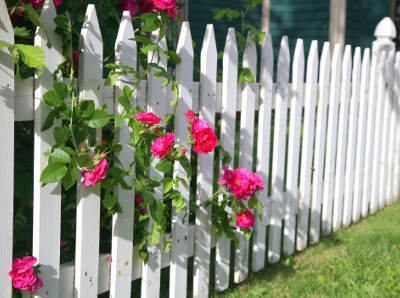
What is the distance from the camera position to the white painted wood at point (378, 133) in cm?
448

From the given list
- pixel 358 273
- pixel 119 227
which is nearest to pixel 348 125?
pixel 358 273

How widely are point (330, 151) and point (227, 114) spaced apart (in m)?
1.41

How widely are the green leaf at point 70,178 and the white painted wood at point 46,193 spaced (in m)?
0.07

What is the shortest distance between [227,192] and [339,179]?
4.97 feet

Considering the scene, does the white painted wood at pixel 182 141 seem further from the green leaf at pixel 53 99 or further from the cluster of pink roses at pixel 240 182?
the green leaf at pixel 53 99

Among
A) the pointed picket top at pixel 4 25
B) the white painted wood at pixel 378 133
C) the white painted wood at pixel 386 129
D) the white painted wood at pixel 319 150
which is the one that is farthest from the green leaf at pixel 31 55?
the white painted wood at pixel 386 129

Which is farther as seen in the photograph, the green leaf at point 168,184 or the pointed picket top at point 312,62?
the pointed picket top at point 312,62

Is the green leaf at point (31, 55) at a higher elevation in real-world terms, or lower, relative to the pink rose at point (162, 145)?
higher

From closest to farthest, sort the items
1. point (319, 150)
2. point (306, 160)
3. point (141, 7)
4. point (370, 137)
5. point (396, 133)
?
1. point (141, 7)
2. point (306, 160)
3. point (319, 150)
4. point (370, 137)
5. point (396, 133)

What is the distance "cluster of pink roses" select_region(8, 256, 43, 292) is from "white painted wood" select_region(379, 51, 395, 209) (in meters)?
3.58

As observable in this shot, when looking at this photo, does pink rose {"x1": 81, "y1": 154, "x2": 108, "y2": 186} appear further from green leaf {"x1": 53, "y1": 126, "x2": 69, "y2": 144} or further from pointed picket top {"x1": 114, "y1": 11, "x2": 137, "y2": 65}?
pointed picket top {"x1": 114, "y1": 11, "x2": 137, "y2": 65}

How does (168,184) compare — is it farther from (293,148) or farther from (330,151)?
(330,151)

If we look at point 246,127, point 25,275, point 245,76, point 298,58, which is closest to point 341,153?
point 298,58

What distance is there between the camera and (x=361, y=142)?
4348mm
